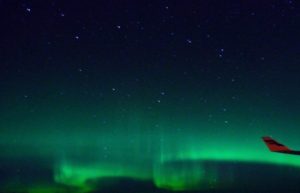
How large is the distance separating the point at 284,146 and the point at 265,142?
197cm

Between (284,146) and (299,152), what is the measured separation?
526 centimetres

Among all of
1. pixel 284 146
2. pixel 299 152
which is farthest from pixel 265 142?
pixel 299 152

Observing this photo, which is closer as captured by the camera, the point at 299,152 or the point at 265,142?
the point at 299,152

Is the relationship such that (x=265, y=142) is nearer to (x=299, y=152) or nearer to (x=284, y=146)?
(x=284, y=146)

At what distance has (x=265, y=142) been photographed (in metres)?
46.3

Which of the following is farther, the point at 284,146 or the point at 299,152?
the point at 284,146

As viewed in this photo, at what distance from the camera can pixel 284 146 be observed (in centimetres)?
4556

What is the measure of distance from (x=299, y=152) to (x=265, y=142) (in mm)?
6177

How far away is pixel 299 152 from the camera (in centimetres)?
4031
